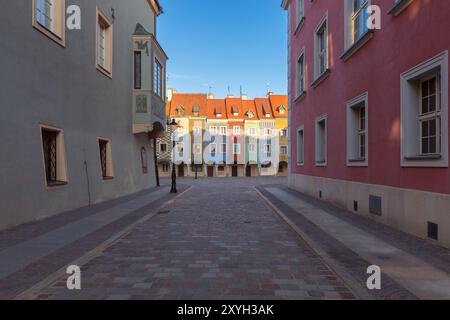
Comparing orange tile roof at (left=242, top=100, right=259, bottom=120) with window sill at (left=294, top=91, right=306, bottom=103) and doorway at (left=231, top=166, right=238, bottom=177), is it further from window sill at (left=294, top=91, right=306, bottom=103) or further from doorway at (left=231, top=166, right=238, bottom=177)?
window sill at (left=294, top=91, right=306, bottom=103)

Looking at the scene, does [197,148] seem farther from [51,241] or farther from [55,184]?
[51,241]

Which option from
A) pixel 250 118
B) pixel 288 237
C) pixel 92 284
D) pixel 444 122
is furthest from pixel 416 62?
pixel 250 118

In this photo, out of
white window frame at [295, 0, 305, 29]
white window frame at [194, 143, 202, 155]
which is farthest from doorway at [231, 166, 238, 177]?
white window frame at [295, 0, 305, 29]

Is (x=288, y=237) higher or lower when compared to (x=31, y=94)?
lower

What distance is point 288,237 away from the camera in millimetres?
7414

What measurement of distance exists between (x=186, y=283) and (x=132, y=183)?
15096 millimetres

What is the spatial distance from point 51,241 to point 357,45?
386 inches

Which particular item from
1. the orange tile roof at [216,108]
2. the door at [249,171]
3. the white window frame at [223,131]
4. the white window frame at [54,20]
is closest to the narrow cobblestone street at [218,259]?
the white window frame at [54,20]

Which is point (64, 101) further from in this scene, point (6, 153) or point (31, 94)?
point (6, 153)

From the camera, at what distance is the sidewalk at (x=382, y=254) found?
4.21 metres

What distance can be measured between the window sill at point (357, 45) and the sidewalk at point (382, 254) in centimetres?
515

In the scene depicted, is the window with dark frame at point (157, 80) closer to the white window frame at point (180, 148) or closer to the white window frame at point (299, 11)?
the white window frame at point (299, 11)

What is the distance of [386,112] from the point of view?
888cm

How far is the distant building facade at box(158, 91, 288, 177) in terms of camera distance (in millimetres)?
54750
